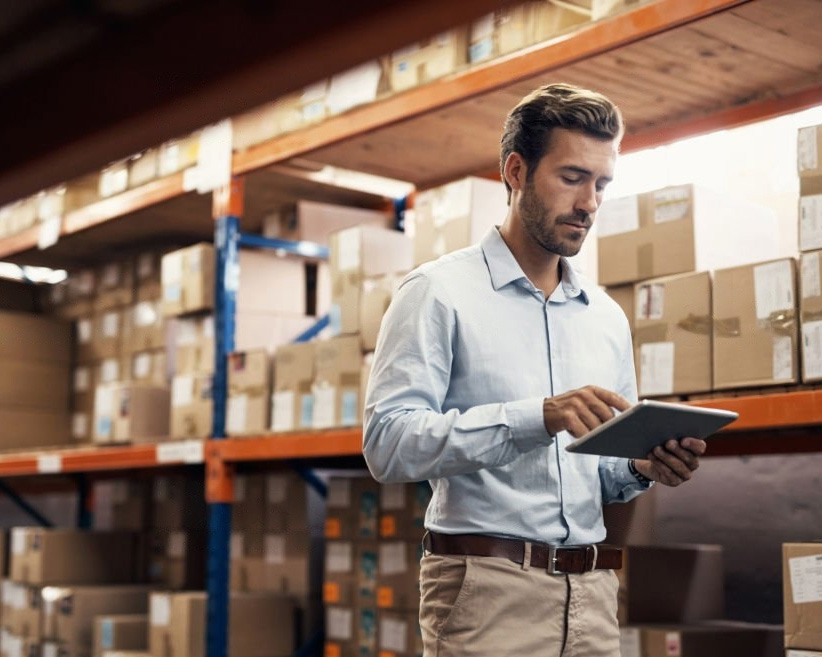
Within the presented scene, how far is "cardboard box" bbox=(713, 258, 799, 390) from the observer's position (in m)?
2.79

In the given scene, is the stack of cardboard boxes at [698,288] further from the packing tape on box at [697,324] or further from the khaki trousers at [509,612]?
the khaki trousers at [509,612]

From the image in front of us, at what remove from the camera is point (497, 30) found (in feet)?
11.6

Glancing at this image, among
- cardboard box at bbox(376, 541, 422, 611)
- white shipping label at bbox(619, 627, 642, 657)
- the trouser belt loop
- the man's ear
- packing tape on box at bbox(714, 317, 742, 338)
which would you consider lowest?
white shipping label at bbox(619, 627, 642, 657)

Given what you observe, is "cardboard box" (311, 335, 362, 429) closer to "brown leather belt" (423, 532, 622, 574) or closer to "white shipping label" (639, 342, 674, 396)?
"white shipping label" (639, 342, 674, 396)

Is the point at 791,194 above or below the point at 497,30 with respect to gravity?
below

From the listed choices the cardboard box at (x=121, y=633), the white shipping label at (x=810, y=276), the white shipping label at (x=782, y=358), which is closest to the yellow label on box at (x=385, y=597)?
the cardboard box at (x=121, y=633)

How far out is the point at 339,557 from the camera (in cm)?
440

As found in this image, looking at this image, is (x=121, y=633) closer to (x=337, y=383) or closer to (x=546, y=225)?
(x=337, y=383)

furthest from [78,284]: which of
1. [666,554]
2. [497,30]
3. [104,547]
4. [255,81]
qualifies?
[255,81]

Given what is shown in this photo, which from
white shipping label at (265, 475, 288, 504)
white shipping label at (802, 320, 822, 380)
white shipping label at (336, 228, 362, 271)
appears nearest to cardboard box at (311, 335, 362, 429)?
white shipping label at (336, 228, 362, 271)

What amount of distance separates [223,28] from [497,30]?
11.0 feet

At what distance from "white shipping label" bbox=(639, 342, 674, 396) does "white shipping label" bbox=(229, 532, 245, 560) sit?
8.38 feet

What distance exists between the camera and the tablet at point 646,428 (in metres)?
1.58

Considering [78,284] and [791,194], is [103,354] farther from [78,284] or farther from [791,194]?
[791,194]
